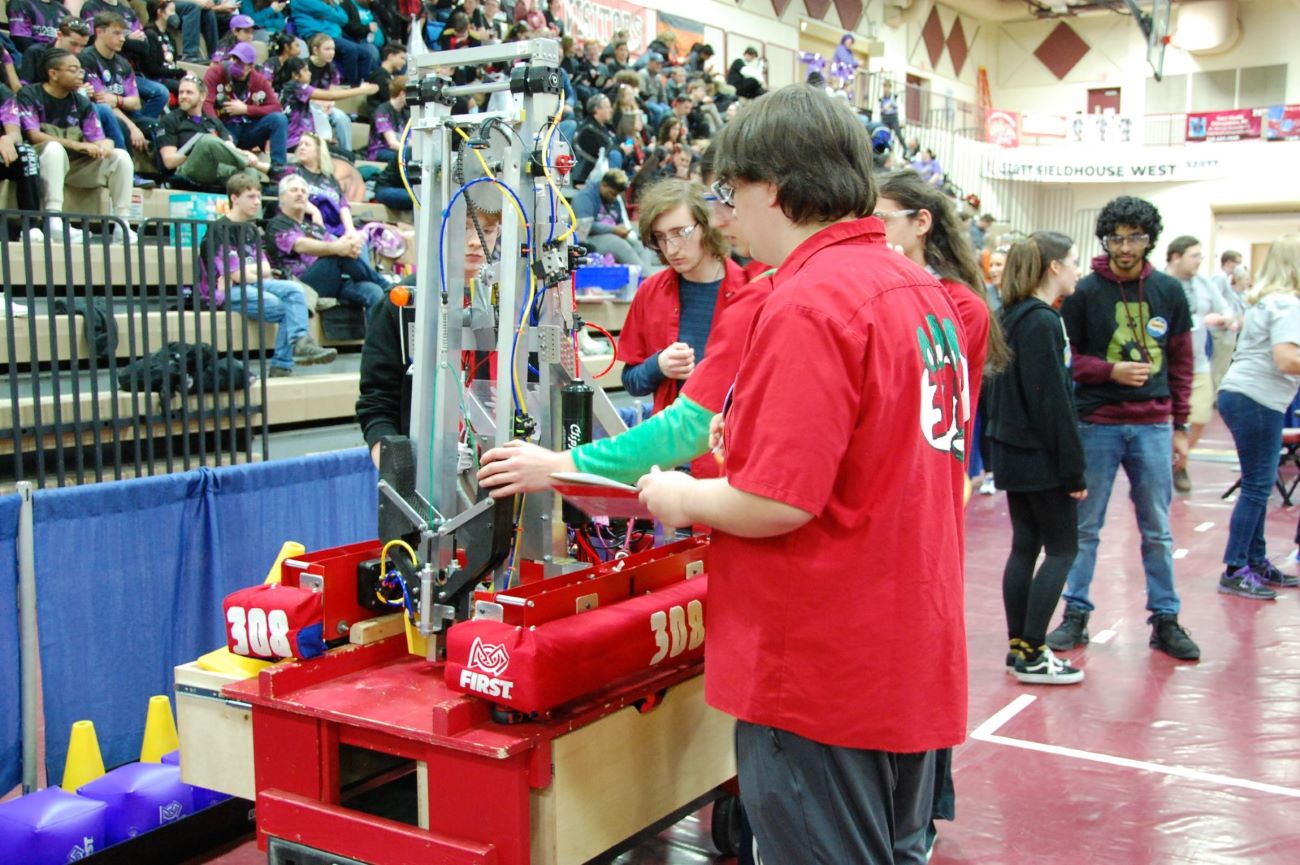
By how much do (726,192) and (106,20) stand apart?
310 inches

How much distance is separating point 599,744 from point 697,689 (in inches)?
15.9

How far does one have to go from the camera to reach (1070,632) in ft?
17.0

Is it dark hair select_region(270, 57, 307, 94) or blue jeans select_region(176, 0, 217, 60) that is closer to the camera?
dark hair select_region(270, 57, 307, 94)

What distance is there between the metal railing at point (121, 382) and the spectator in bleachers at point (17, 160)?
7.16ft

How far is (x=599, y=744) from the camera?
2.36m

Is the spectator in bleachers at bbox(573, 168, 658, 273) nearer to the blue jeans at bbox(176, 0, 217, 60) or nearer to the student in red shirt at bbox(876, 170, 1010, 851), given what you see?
the blue jeans at bbox(176, 0, 217, 60)

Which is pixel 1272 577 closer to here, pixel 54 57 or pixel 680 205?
pixel 680 205

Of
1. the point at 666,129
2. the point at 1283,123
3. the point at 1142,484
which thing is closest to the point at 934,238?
the point at 1142,484

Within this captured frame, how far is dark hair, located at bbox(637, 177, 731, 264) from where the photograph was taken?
137 inches

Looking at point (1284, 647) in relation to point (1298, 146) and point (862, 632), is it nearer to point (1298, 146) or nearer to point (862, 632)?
point (862, 632)

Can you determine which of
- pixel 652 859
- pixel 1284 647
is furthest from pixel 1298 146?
pixel 652 859

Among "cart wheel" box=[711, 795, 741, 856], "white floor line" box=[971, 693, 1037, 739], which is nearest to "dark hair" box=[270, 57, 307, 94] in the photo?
"white floor line" box=[971, 693, 1037, 739]

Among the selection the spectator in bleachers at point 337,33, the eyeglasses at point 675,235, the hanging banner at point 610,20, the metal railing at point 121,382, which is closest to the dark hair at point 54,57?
the metal railing at point 121,382

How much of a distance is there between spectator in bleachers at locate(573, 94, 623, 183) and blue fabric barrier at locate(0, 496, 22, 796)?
8422 mm
